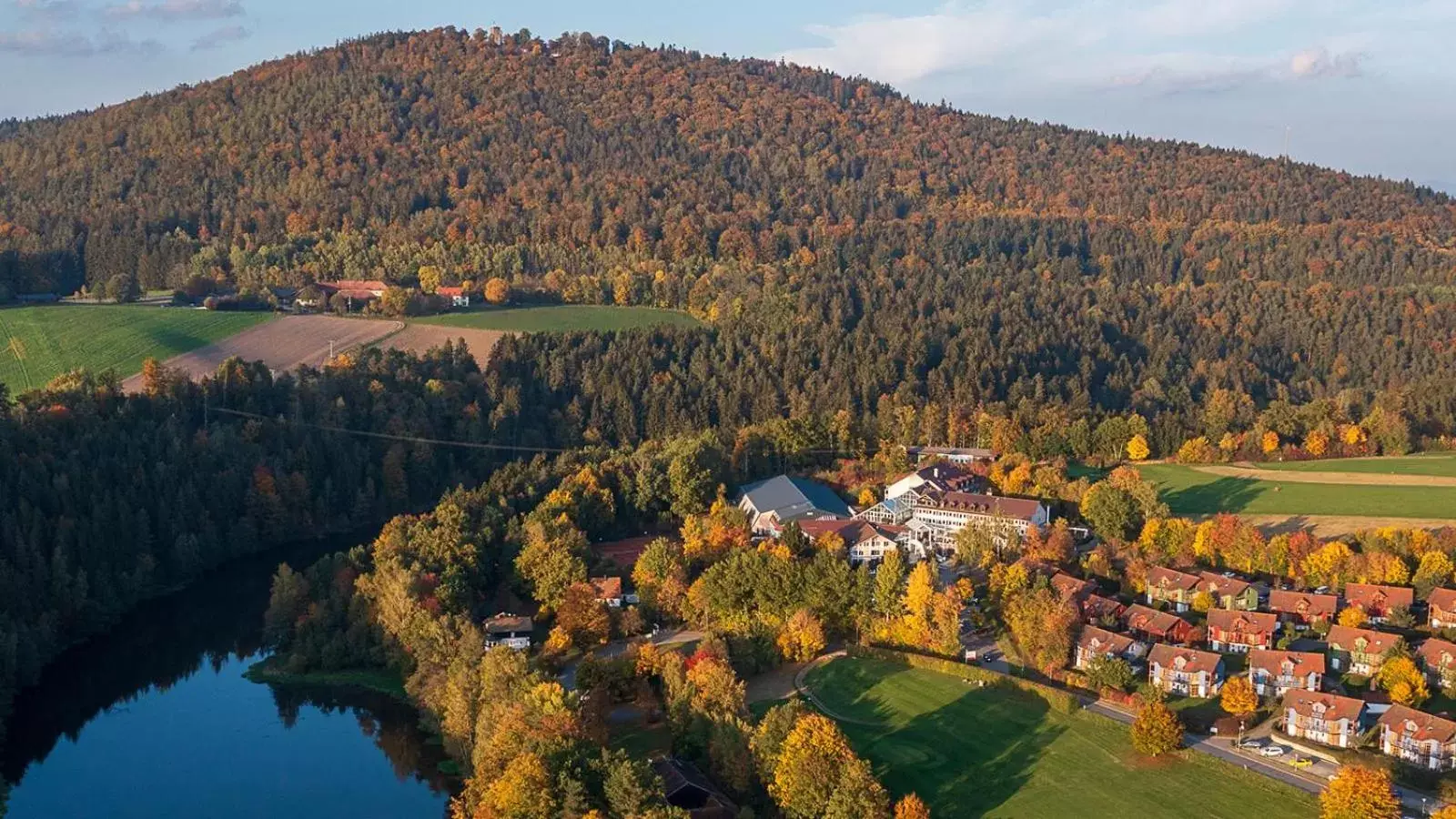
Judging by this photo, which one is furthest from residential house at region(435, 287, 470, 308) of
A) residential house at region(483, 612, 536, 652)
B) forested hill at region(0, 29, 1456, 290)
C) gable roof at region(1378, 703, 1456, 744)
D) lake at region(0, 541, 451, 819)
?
gable roof at region(1378, 703, 1456, 744)

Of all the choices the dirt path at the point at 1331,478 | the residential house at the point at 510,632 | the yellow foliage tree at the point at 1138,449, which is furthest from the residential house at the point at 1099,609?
the yellow foliage tree at the point at 1138,449

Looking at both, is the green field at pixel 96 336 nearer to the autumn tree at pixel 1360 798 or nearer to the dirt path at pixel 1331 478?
the dirt path at pixel 1331 478

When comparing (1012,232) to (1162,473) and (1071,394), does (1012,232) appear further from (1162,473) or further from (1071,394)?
(1162,473)

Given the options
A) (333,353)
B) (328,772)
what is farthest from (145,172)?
(328,772)

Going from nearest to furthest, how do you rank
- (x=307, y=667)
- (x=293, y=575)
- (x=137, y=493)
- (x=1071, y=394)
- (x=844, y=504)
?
(x=307, y=667), (x=293, y=575), (x=137, y=493), (x=844, y=504), (x=1071, y=394)

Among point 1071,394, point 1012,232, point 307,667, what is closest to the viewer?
point 307,667

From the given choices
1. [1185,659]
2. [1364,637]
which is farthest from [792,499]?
[1364,637]
